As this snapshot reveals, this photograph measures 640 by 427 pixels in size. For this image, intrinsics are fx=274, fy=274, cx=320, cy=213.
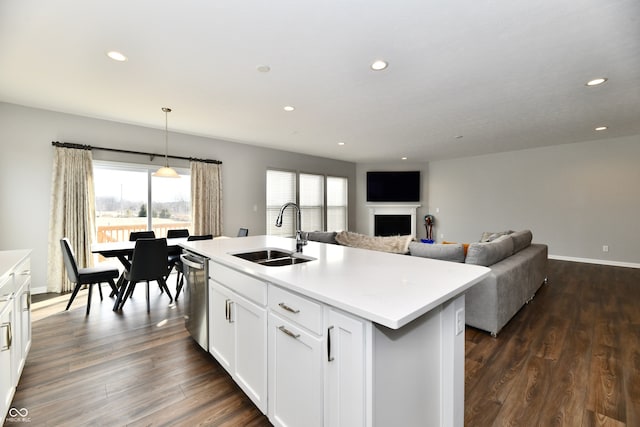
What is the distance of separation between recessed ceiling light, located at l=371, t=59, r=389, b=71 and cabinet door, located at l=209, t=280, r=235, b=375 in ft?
7.75

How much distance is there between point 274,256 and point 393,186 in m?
6.67

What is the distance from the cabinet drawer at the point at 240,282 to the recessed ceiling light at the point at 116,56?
6.69 feet

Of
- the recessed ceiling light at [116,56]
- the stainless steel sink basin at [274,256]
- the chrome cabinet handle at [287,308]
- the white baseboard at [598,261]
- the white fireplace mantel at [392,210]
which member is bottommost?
the white baseboard at [598,261]

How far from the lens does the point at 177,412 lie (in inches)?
67.0

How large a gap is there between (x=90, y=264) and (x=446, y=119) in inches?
232

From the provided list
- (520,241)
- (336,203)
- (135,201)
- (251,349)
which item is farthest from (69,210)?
(520,241)

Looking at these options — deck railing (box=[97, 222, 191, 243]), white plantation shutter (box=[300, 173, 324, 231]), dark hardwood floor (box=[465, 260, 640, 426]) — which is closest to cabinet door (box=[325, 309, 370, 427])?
dark hardwood floor (box=[465, 260, 640, 426])

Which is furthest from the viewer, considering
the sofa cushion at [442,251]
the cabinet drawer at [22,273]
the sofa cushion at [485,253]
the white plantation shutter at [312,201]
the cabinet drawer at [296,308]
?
the white plantation shutter at [312,201]

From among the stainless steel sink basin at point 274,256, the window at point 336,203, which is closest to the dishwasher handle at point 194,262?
the stainless steel sink basin at point 274,256

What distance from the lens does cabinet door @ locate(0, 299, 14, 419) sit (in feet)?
4.86

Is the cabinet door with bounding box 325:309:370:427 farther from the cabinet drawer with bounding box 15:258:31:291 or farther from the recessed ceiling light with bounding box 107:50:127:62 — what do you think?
the recessed ceiling light with bounding box 107:50:127:62

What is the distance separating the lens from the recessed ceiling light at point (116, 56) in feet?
7.91

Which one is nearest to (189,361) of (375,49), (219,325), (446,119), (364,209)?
(219,325)

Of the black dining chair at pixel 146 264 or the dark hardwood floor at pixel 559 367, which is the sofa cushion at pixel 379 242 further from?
the black dining chair at pixel 146 264
